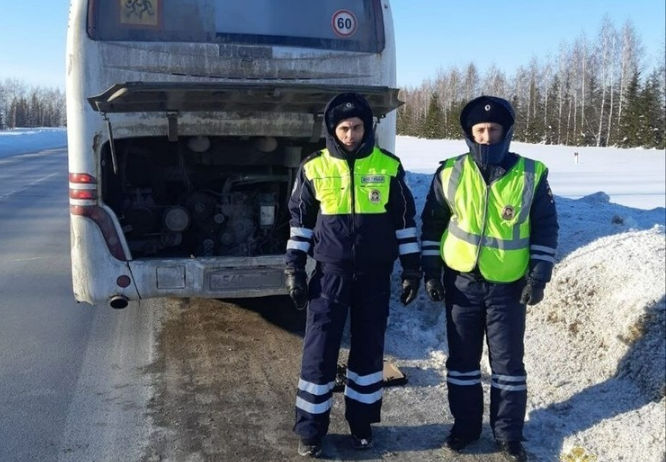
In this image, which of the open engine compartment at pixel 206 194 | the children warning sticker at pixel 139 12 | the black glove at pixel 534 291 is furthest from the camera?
the open engine compartment at pixel 206 194

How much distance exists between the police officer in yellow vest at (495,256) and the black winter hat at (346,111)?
0.55m

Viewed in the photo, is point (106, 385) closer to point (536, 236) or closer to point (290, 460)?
point (290, 460)

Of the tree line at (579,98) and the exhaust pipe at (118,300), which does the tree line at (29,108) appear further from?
the exhaust pipe at (118,300)

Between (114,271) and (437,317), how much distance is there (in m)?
2.77

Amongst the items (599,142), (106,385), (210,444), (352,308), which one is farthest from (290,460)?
(599,142)

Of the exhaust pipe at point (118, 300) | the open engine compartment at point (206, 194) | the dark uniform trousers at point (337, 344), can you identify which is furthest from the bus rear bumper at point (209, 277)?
the dark uniform trousers at point (337, 344)

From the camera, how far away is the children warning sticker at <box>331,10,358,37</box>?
17.9ft

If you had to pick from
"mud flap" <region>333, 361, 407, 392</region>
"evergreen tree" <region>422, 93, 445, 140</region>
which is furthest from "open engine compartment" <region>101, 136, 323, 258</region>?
"evergreen tree" <region>422, 93, 445, 140</region>

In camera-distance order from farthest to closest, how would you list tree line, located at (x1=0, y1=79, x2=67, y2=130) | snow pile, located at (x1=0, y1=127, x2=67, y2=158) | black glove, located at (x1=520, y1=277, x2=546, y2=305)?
tree line, located at (x1=0, y1=79, x2=67, y2=130) → snow pile, located at (x1=0, y1=127, x2=67, y2=158) → black glove, located at (x1=520, y1=277, x2=546, y2=305)

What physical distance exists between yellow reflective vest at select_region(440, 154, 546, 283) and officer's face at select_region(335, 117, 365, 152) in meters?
0.62

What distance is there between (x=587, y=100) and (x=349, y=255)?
208ft

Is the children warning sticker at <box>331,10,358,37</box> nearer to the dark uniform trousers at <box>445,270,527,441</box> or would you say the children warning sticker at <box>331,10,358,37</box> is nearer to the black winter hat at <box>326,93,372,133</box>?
the black winter hat at <box>326,93,372,133</box>

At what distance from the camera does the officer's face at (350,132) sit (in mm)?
3590

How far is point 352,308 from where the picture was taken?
3826 mm
